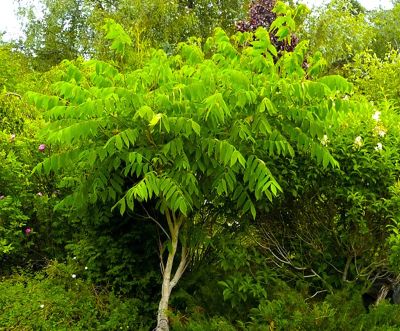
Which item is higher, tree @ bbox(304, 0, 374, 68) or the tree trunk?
tree @ bbox(304, 0, 374, 68)

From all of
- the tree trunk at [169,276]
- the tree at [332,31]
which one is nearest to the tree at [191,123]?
the tree trunk at [169,276]

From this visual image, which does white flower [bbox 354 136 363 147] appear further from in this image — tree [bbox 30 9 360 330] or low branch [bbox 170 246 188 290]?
low branch [bbox 170 246 188 290]

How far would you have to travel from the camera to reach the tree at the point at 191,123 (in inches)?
177

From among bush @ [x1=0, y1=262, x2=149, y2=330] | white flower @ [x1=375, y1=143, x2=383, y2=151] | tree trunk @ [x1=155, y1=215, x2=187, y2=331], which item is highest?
white flower @ [x1=375, y1=143, x2=383, y2=151]

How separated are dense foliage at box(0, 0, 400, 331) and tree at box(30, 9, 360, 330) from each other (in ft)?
Result: 0.06

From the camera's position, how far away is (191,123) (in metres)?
4.32

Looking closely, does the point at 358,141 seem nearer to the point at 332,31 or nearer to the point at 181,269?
the point at 181,269

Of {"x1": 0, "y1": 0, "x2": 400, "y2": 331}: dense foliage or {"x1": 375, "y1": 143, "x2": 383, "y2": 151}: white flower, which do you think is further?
{"x1": 375, "y1": 143, "x2": 383, "y2": 151}: white flower

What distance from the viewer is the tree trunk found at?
517cm

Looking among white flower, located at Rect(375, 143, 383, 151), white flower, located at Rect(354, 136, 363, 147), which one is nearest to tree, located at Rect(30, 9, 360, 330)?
white flower, located at Rect(354, 136, 363, 147)

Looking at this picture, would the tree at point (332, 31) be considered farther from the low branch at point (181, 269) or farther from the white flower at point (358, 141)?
the low branch at point (181, 269)

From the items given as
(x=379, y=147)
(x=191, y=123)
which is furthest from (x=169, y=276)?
(x=379, y=147)

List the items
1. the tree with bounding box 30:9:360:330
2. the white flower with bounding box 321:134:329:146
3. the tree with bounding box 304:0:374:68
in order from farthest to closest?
the tree with bounding box 304:0:374:68, the white flower with bounding box 321:134:329:146, the tree with bounding box 30:9:360:330

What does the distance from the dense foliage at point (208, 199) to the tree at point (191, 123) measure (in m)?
0.02
